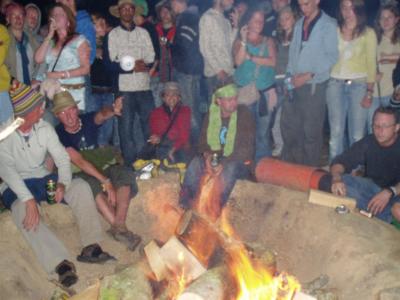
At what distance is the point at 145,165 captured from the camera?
264 inches

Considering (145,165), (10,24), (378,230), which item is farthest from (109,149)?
(378,230)

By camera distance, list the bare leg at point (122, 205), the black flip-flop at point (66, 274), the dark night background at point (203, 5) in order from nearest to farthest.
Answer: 1. the black flip-flop at point (66, 274)
2. the bare leg at point (122, 205)
3. the dark night background at point (203, 5)

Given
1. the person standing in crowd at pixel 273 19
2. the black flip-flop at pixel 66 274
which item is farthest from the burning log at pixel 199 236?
the person standing in crowd at pixel 273 19

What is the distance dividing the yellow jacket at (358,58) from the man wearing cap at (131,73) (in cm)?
283

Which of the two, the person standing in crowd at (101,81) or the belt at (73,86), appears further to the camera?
the person standing in crowd at (101,81)

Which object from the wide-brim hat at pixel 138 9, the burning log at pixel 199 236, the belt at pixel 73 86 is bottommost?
the burning log at pixel 199 236

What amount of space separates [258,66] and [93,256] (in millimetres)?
3873

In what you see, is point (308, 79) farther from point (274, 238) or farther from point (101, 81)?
point (101, 81)

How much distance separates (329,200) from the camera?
536 cm

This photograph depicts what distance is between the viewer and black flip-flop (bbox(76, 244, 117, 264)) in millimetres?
5695

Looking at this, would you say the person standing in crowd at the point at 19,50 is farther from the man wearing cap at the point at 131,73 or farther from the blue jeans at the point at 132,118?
the blue jeans at the point at 132,118

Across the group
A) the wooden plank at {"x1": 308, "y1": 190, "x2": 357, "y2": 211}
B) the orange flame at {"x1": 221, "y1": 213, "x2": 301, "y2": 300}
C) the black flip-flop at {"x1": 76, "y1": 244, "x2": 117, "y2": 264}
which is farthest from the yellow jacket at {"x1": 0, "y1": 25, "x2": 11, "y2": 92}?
the wooden plank at {"x1": 308, "y1": 190, "x2": 357, "y2": 211}

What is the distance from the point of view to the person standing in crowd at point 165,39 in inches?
317

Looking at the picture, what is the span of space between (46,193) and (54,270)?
934 millimetres
